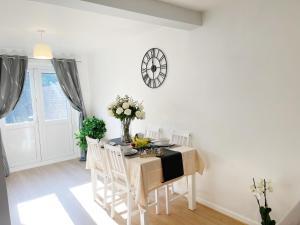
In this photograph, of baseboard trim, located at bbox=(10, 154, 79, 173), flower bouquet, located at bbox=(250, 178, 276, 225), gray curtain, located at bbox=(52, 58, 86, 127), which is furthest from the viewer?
gray curtain, located at bbox=(52, 58, 86, 127)

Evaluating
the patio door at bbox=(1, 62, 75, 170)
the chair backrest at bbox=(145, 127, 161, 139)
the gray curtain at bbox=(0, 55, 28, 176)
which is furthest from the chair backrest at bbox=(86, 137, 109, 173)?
the patio door at bbox=(1, 62, 75, 170)

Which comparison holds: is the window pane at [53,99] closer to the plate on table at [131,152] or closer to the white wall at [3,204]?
the plate on table at [131,152]

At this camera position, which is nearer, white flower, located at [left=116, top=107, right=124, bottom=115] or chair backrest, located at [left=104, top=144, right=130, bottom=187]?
chair backrest, located at [left=104, top=144, right=130, bottom=187]

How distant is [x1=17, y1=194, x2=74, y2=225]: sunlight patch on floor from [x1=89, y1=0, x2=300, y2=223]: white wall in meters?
1.80

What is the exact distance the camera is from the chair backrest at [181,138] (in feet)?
10.4

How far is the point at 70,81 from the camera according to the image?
512cm

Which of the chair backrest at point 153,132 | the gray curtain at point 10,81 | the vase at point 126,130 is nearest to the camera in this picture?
the vase at point 126,130

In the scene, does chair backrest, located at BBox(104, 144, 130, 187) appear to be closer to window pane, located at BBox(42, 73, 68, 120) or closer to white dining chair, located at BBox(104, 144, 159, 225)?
white dining chair, located at BBox(104, 144, 159, 225)

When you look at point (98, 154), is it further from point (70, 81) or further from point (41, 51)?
point (70, 81)

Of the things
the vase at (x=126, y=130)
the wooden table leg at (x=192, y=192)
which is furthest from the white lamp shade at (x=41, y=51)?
the wooden table leg at (x=192, y=192)

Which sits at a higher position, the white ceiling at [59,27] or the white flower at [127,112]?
the white ceiling at [59,27]

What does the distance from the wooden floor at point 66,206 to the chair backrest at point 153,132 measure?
0.98 metres

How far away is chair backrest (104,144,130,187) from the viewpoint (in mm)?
2480

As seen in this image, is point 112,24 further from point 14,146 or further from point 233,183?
point 14,146
